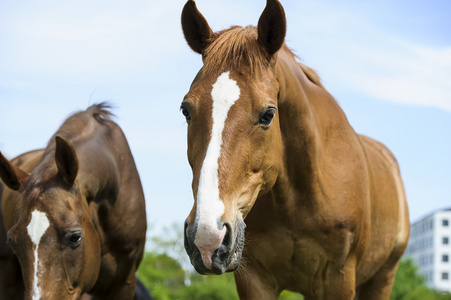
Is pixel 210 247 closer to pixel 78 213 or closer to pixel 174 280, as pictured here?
pixel 78 213

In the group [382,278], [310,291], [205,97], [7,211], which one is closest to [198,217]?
[205,97]

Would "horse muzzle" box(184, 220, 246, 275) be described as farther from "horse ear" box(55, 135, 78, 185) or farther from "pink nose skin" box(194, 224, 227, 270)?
"horse ear" box(55, 135, 78, 185)

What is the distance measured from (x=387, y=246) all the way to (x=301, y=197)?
1795mm

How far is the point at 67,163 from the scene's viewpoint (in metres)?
6.08

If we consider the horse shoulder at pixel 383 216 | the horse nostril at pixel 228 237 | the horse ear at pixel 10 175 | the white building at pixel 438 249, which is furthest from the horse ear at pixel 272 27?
the white building at pixel 438 249

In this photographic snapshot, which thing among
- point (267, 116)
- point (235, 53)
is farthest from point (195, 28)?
point (267, 116)

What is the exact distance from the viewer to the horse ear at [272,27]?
4137 millimetres

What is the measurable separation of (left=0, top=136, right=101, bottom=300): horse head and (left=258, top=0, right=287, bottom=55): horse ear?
2647 mm

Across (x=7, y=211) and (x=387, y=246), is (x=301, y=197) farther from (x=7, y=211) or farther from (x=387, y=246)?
(x=7, y=211)

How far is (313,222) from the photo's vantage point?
187 inches

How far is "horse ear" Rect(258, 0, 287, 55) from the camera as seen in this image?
13.6ft

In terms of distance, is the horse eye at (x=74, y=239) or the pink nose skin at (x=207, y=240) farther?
the horse eye at (x=74, y=239)

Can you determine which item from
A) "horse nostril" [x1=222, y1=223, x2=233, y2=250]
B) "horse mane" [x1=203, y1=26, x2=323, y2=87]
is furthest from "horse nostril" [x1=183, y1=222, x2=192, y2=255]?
"horse mane" [x1=203, y1=26, x2=323, y2=87]

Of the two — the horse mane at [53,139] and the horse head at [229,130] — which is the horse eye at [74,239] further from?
the horse head at [229,130]
